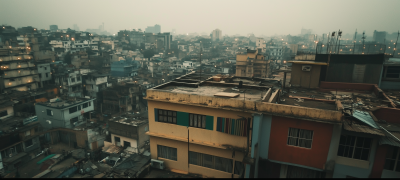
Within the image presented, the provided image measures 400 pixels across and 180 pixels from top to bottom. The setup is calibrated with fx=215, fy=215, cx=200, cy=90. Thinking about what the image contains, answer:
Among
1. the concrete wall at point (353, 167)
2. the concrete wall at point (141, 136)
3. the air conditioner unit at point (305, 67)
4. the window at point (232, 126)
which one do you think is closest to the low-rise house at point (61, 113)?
the concrete wall at point (141, 136)

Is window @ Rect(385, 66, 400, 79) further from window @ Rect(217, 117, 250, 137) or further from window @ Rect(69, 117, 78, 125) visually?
window @ Rect(69, 117, 78, 125)

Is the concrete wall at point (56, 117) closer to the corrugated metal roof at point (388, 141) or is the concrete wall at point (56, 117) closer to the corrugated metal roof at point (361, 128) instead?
the corrugated metal roof at point (361, 128)

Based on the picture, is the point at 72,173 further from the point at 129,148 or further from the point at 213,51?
the point at 213,51

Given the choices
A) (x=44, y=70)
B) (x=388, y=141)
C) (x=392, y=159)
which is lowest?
(x=44, y=70)

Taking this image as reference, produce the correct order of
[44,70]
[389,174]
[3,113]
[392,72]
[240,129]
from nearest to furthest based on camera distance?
[389,174] → [240,129] → [392,72] → [3,113] → [44,70]

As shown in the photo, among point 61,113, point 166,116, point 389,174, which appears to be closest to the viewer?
point 389,174

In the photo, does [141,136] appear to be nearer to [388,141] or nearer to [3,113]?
[3,113]

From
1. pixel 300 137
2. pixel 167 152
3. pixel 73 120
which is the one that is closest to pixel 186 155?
pixel 167 152
